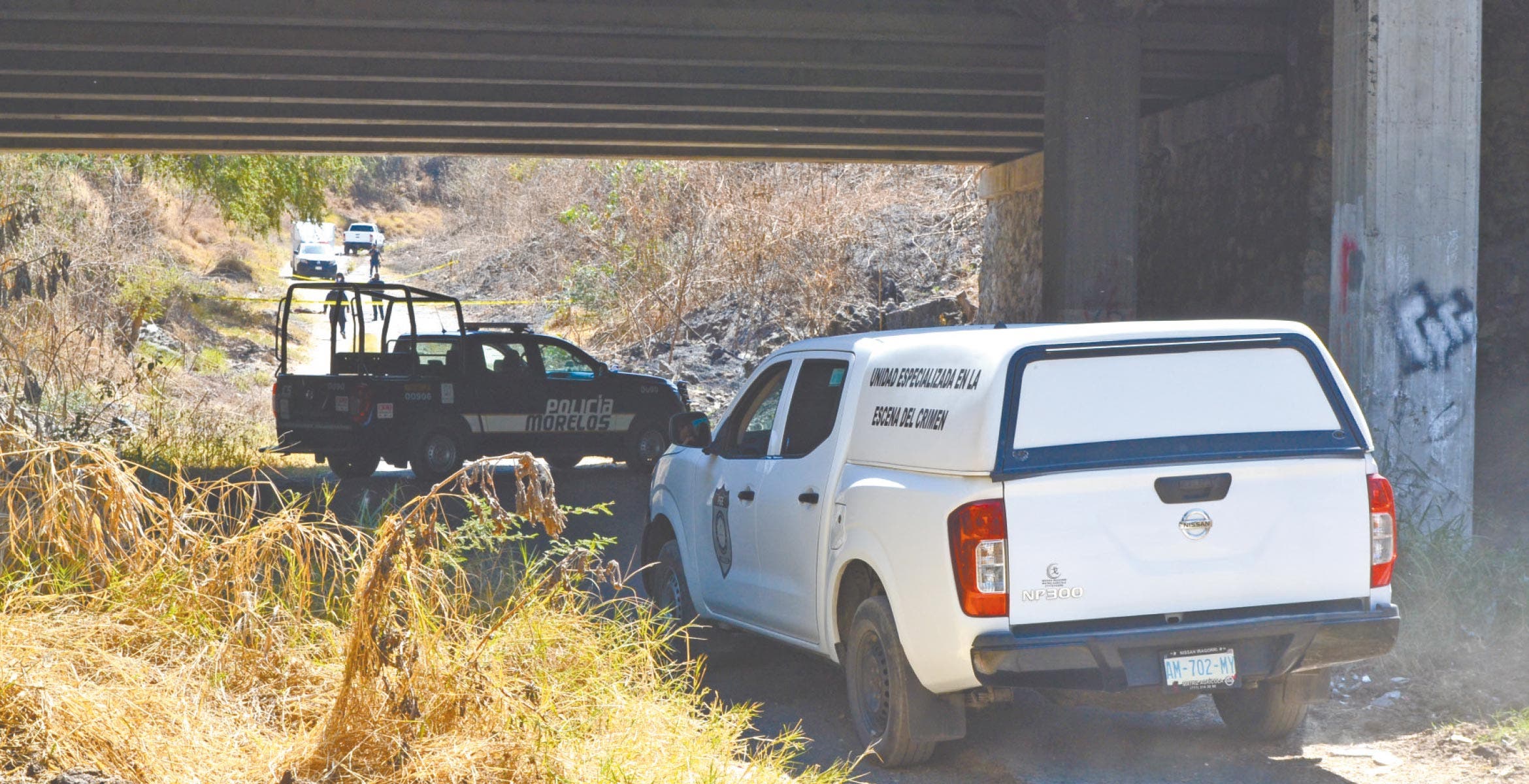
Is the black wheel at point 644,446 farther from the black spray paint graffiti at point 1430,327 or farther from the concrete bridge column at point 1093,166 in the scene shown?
the black spray paint graffiti at point 1430,327

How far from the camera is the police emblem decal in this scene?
745 cm

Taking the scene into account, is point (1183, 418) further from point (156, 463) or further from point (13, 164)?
point (13, 164)

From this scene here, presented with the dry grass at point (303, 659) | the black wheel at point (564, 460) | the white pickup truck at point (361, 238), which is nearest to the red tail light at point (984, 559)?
the dry grass at point (303, 659)

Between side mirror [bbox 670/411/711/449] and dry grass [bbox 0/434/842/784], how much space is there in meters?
1.40

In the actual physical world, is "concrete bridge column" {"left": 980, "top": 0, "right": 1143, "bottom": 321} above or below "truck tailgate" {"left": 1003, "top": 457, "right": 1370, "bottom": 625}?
above

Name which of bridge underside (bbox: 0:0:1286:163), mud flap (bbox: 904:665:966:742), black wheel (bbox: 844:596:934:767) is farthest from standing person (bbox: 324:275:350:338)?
mud flap (bbox: 904:665:966:742)

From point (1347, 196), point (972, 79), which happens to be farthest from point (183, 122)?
point (1347, 196)

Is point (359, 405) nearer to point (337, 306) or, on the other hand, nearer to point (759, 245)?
point (337, 306)

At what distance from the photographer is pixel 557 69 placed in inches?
621

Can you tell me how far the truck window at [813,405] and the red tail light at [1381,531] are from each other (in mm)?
2263

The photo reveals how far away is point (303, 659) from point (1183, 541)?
11.2ft

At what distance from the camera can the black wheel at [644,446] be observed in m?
17.5

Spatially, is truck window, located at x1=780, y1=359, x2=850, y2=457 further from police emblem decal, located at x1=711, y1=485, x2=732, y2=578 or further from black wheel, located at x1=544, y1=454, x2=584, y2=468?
black wheel, located at x1=544, y1=454, x2=584, y2=468

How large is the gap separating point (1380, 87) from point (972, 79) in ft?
24.6
